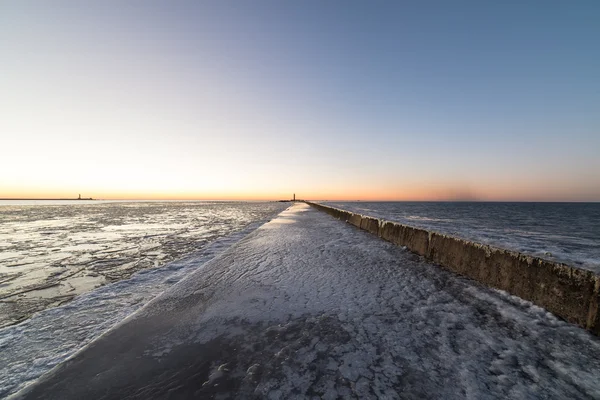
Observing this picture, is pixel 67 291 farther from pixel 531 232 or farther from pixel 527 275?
pixel 531 232

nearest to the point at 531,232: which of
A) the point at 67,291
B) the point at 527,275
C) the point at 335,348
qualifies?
the point at 527,275

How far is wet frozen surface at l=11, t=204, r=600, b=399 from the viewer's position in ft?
6.05

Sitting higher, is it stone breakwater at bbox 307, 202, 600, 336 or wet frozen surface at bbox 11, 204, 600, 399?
stone breakwater at bbox 307, 202, 600, 336

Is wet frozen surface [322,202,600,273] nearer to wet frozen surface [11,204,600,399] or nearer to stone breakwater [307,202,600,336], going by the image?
stone breakwater [307,202,600,336]

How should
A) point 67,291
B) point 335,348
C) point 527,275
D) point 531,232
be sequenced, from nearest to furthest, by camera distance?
point 335,348 < point 527,275 < point 67,291 < point 531,232

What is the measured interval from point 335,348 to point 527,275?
312 centimetres

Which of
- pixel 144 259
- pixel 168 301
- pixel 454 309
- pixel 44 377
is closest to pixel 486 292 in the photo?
pixel 454 309

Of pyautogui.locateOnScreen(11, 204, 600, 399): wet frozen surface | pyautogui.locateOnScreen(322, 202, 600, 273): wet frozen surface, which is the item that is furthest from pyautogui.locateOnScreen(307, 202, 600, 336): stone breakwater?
pyautogui.locateOnScreen(322, 202, 600, 273): wet frozen surface

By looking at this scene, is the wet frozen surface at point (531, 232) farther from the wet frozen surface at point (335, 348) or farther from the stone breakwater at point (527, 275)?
the wet frozen surface at point (335, 348)

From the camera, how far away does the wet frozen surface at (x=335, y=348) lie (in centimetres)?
184

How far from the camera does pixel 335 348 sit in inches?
92.2

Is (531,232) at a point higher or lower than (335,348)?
lower

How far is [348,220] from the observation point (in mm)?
17078

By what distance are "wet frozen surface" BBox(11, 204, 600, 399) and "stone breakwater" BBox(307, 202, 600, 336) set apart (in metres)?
0.19
